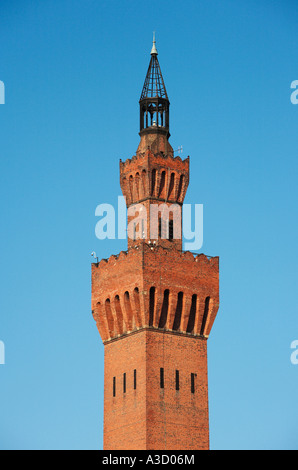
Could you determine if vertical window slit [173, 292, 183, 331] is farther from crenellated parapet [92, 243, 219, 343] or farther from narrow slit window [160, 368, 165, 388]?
narrow slit window [160, 368, 165, 388]

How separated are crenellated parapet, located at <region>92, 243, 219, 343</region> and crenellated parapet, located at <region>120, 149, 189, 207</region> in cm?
498

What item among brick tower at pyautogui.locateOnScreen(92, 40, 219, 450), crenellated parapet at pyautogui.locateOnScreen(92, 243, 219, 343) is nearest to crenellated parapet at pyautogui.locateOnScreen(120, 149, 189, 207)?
brick tower at pyautogui.locateOnScreen(92, 40, 219, 450)

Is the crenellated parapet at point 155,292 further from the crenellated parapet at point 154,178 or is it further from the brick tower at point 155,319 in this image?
the crenellated parapet at point 154,178

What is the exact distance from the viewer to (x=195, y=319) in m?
92.9

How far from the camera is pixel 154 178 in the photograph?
9531cm

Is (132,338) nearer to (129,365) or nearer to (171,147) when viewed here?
(129,365)

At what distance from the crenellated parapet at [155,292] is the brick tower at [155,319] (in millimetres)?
68

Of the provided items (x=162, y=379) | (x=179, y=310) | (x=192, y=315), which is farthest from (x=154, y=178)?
(x=162, y=379)

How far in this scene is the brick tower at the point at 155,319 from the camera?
89250 mm

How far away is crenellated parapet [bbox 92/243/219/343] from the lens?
298ft

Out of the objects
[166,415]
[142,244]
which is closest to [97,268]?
[142,244]

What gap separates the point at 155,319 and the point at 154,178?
35.3 ft

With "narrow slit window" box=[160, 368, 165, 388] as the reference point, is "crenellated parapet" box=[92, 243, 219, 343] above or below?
above

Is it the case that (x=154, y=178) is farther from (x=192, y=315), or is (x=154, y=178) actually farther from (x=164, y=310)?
(x=192, y=315)
